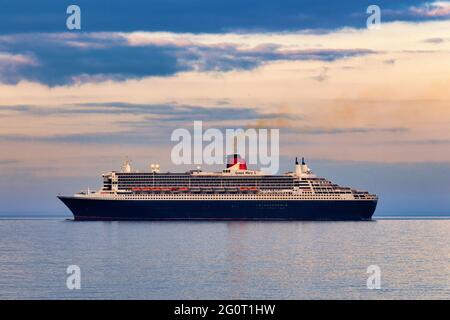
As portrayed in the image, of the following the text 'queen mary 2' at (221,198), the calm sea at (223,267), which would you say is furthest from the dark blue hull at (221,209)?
the calm sea at (223,267)

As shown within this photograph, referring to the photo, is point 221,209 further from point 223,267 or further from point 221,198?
point 223,267

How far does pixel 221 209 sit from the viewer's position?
340 feet

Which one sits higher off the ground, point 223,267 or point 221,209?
point 221,209

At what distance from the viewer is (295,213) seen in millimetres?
104375

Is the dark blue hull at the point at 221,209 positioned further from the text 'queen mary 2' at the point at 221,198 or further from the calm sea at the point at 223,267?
the calm sea at the point at 223,267

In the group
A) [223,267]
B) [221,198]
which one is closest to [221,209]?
[221,198]

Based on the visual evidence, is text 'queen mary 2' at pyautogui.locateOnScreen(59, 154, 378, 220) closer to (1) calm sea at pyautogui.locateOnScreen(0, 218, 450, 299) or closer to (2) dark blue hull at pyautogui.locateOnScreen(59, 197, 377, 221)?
(2) dark blue hull at pyautogui.locateOnScreen(59, 197, 377, 221)

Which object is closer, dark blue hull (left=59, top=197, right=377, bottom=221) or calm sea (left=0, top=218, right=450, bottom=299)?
calm sea (left=0, top=218, right=450, bottom=299)

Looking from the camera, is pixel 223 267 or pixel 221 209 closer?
pixel 223 267

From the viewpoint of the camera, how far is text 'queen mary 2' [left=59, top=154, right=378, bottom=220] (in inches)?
4092

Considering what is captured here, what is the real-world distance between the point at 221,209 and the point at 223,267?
5813 cm

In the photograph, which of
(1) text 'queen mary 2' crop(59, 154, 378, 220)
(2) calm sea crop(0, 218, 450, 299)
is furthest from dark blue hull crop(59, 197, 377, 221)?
(2) calm sea crop(0, 218, 450, 299)
